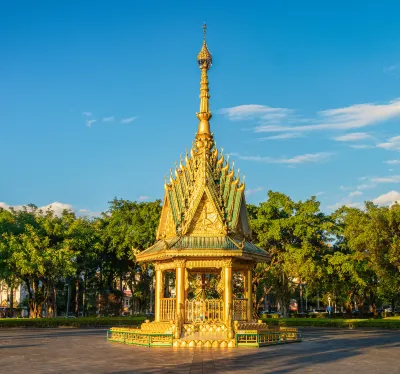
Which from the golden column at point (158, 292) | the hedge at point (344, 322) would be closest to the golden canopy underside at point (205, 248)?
the golden column at point (158, 292)

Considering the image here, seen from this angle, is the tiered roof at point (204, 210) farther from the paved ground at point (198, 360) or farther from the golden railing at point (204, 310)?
the paved ground at point (198, 360)

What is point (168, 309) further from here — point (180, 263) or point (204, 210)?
point (204, 210)

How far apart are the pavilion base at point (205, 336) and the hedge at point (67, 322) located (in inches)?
943

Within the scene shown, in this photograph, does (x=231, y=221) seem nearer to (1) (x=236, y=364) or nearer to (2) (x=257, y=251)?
(2) (x=257, y=251)

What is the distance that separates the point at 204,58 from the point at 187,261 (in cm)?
1450

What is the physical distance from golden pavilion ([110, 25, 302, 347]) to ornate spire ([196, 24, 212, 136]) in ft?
0.22

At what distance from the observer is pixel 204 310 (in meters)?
29.8

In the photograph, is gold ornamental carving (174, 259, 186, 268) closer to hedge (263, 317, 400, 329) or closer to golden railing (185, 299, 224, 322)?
golden railing (185, 299, 224, 322)

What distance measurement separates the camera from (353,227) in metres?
55.7

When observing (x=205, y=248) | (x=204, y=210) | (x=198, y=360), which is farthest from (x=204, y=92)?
(x=198, y=360)

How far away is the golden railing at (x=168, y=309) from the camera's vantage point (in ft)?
102

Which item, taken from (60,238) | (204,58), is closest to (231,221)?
(204,58)

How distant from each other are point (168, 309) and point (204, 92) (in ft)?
47.8

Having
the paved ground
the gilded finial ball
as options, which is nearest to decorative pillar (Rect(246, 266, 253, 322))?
the paved ground
